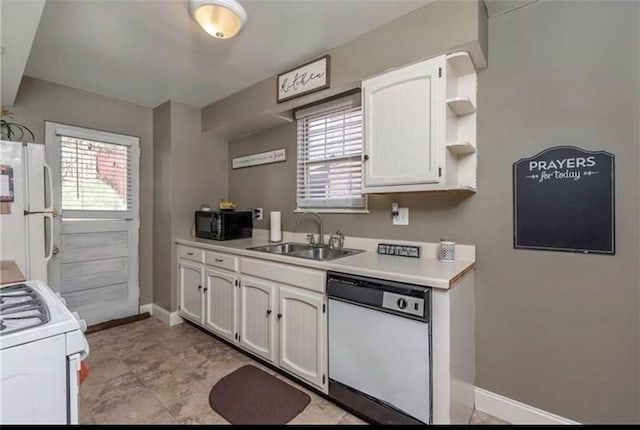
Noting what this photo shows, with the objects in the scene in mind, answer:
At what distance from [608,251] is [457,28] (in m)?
1.40

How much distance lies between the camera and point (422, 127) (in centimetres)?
173

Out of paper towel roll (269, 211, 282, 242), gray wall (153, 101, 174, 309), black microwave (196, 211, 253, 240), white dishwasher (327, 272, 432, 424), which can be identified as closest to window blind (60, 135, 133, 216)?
gray wall (153, 101, 174, 309)

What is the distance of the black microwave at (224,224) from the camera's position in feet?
9.55

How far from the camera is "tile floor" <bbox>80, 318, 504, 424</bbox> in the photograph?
1747mm

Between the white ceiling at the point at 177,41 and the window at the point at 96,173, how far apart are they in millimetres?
504

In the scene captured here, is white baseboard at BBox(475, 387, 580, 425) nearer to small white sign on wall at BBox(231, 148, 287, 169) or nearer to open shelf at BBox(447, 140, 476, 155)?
open shelf at BBox(447, 140, 476, 155)

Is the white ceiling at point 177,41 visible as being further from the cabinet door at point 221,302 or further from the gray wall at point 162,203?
the cabinet door at point 221,302

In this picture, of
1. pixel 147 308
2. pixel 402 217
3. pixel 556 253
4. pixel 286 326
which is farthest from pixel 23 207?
pixel 556 253

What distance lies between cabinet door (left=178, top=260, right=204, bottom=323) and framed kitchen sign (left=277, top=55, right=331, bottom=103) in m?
1.79

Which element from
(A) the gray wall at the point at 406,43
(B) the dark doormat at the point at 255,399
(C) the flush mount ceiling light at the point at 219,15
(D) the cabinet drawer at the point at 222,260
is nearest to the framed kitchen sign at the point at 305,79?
(A) the gray wall at the point at 406,43

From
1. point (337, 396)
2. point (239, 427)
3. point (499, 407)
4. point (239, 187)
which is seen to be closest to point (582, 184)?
point (499, 407)

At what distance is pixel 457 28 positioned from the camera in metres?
1.62

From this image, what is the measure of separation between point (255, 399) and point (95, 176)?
105 inches

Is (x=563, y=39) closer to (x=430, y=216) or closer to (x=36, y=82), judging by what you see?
(x=430, y=216)
